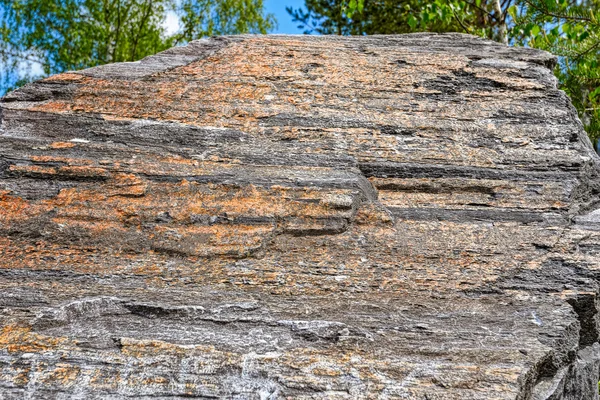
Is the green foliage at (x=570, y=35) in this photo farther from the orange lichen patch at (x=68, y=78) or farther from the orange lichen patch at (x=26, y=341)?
the orange lichen patch at (x=26, y=341)

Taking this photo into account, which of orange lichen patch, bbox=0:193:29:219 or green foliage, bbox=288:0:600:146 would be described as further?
green foliage, bbox=288:0:600:146

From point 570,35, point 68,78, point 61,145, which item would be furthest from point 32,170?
point 570,35

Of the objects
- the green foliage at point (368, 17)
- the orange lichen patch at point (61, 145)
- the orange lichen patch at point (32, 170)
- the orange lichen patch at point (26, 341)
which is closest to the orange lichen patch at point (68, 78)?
the orange lichen patch at point (61, 145)

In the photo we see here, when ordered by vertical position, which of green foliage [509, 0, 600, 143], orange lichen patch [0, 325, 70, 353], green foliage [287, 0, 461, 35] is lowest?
orange lichen patch [0, 325, 70, 353]

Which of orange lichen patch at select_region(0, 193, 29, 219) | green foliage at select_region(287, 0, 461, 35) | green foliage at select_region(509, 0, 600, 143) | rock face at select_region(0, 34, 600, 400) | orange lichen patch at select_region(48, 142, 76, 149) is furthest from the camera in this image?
green foliage at select_region(287, 0, 461, 35)

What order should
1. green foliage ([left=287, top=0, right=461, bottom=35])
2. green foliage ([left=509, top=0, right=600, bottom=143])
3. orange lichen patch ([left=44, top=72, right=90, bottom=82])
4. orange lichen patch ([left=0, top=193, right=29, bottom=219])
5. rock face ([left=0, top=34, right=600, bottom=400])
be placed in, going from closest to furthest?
rock face ([left=0, top=34, right=600, bottom=400]) → orange lichen patch ([left=0, top=193, right=29, bottom=219]) → orange lichen patch ([left=44, top=72, right=90, bottom=82]) → green foliage ([left=509, top=0, right=600, bottom=143]) → green foliage ([left=287, top=0, right=461, bottom=35])

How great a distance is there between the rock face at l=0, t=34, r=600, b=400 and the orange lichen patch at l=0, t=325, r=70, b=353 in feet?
0.04

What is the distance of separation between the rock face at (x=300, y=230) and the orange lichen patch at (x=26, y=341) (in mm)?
11

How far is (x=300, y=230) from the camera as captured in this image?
399 cm

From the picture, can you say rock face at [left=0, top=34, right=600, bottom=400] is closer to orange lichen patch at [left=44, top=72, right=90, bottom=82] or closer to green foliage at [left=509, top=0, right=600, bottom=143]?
orange lichen patch at [left=44, top=72, right=90, bottom=82]

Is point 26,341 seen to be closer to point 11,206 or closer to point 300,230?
point 11,206

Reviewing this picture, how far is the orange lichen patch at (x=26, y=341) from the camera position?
10.7 feet

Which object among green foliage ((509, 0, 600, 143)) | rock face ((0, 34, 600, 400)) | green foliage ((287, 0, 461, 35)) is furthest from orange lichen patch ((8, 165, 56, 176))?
green foliage ((287, 0, 461, 35))

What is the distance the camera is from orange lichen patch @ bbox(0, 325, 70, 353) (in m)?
3.25
